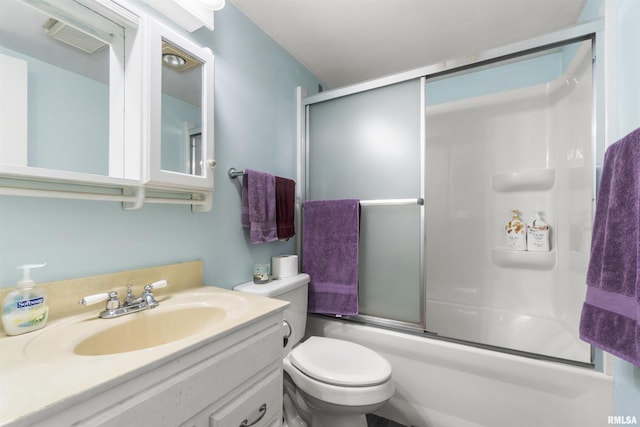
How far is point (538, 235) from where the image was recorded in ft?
5.94

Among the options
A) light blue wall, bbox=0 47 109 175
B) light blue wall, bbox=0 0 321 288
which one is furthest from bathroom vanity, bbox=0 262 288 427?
light blue wall, bbox=0 47 109 175

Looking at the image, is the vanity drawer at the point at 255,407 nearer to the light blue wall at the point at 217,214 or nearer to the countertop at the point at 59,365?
the countertop at the point at 59,365

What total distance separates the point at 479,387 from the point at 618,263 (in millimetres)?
816

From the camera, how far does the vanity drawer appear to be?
0.70m

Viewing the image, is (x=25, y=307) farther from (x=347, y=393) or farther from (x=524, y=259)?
(x=524, y=259)

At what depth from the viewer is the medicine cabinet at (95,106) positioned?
71 cm

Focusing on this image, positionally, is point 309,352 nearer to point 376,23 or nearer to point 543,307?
point 543,307

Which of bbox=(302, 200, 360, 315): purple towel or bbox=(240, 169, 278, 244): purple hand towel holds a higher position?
bbox=(240, 169, 278, 244): purple hand towel

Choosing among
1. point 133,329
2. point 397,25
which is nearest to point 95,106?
point 133,329

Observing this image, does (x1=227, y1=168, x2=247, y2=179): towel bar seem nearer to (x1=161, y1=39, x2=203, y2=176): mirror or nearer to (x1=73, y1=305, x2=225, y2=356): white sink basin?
(x1=161, y1=39, x2=203, y2=176): mirror

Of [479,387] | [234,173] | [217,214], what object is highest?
[234,173]

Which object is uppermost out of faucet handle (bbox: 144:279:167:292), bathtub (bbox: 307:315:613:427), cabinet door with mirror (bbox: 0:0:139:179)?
cabinet door with mirror (bbox: 0:0:139:179)

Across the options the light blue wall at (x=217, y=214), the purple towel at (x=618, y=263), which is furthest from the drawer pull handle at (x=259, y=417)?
the purple towel at (x=618, y=263)

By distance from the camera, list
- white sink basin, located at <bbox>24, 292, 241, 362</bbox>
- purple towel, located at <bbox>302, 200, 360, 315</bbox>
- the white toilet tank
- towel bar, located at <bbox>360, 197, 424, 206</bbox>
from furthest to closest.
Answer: purple towel, located at <bbox>302, 200, 360, 315</bbox>, towel bar, located at <bbox>360, 197, 424, 206</bbox>, the white toilet tank, white sink basin, located at <bbox>24, 292, 241, 362</bbox>
